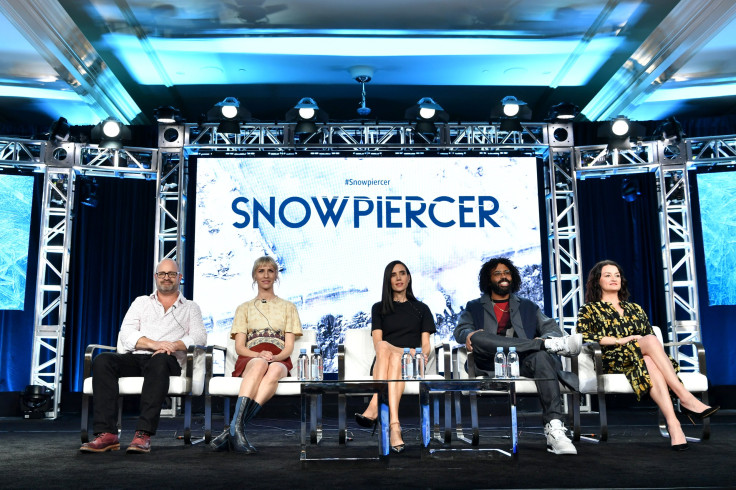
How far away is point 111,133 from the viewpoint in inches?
255

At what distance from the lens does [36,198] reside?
7547 mm

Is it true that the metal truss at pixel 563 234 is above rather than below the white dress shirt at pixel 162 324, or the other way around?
above

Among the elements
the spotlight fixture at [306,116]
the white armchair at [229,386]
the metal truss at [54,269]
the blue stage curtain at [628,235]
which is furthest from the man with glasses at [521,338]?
the metal truss at [54,269]

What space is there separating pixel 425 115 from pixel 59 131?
3.36m

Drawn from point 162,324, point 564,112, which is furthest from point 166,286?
point 564,112

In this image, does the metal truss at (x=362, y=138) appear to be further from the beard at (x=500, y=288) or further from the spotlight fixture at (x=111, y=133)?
the beard at (x=500, y=288)

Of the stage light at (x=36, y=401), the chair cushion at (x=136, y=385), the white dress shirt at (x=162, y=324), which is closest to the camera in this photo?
the chair cushion at (x=136, y=385)

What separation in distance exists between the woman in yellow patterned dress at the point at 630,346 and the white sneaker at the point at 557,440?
53cm

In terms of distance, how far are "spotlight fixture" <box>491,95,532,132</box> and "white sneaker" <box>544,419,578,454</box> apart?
3602 millimetres

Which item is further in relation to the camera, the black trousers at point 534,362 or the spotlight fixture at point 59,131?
the spotlight fixture at point 59,131

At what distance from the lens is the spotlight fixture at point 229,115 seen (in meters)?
6.51

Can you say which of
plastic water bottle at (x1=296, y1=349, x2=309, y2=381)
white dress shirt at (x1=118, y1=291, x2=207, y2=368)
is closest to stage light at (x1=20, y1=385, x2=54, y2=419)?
white dress shirt at (x1=118, y1=291, x2=207, y2=368)

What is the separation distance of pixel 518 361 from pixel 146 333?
2151 millimetres

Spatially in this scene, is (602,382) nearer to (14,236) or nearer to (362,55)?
(362,55)
